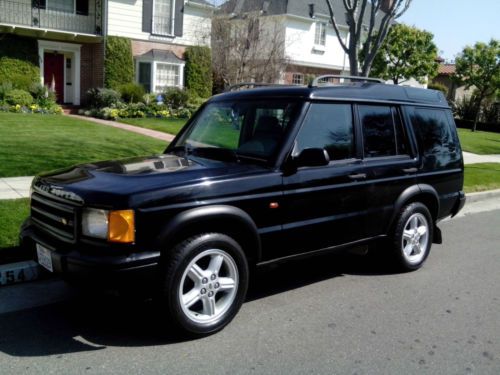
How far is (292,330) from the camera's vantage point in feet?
13.6

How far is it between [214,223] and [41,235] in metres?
1.40

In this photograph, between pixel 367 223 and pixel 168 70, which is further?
pixel 168 70

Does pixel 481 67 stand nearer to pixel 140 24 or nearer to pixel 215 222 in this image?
pixel 140 24

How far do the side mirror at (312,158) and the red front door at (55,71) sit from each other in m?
21.6

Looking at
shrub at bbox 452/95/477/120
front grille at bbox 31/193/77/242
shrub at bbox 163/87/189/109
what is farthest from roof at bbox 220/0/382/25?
front grille at bbox 31/193/77/242

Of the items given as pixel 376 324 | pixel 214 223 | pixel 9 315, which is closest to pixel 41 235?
pixel 9 315

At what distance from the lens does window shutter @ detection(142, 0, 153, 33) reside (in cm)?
2409

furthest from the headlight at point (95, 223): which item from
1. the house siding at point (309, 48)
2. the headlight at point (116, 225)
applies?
the house siding at point (309, 48)

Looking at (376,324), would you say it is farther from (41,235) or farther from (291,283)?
(41,235)

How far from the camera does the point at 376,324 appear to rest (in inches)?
171

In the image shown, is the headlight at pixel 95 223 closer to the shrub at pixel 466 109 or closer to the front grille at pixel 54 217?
the front grille at pixel 54 217

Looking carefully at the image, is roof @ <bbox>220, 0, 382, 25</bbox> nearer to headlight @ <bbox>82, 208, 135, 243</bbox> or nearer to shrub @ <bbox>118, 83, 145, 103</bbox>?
shrub @ <bbox>118, 83, 145, 103</bbox>

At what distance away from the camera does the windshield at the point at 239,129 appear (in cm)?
462

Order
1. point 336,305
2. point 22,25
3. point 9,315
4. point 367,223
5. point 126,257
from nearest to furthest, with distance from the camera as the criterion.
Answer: point 126,257 → point 9,315 → point 336,305 → point 367,223 → point 22,25
